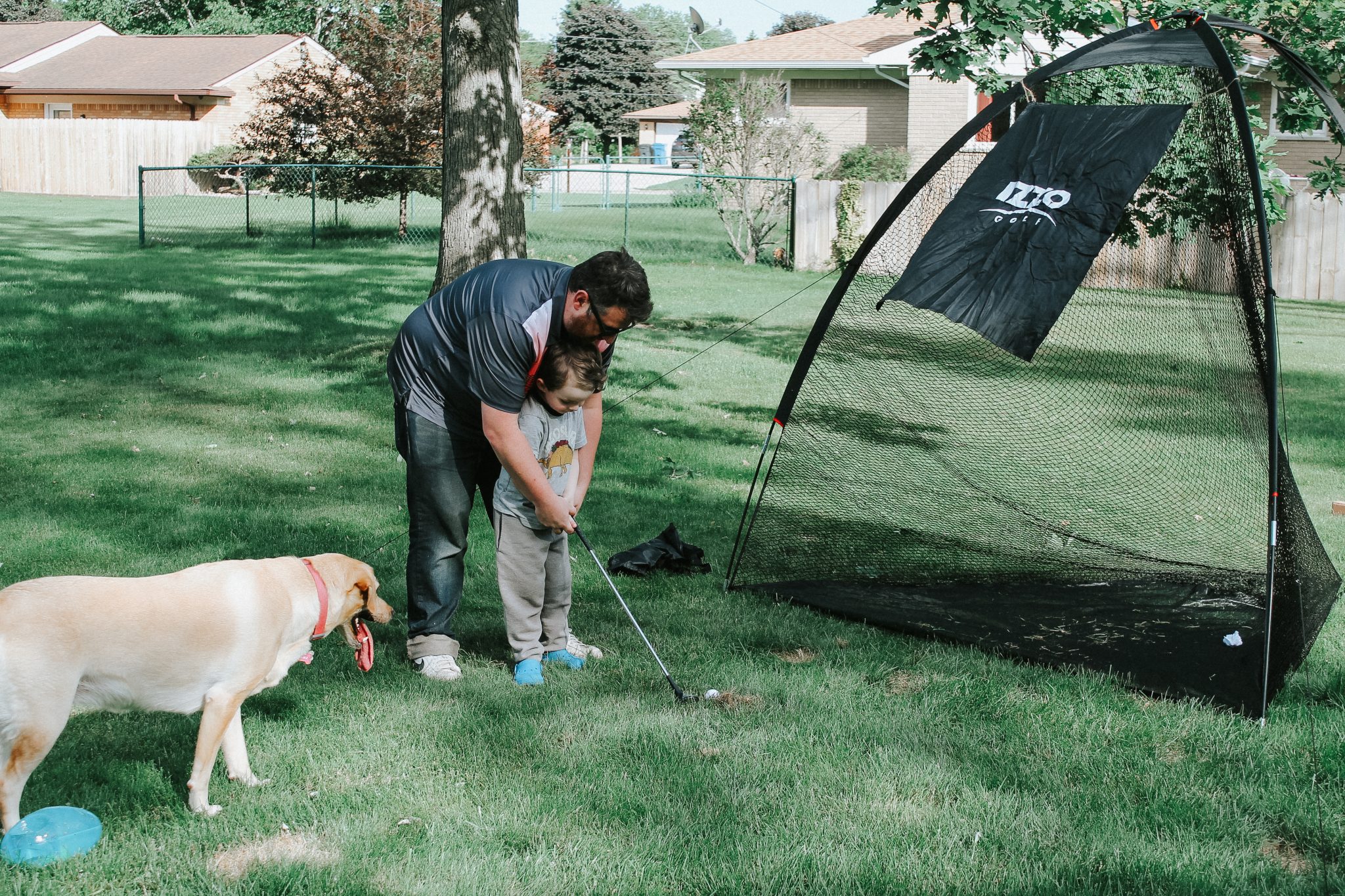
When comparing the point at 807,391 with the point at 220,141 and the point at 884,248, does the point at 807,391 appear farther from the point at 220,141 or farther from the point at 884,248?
the point at 220,141

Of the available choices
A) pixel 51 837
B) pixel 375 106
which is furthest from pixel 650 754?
pixel 375 106

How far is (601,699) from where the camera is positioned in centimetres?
392

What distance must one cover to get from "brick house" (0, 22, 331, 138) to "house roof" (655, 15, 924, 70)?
48.7ft

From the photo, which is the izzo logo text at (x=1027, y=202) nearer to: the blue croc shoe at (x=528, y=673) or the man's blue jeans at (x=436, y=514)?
the man's blue jeans at (x=436, y=514)

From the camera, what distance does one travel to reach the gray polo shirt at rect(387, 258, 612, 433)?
11.9 feet

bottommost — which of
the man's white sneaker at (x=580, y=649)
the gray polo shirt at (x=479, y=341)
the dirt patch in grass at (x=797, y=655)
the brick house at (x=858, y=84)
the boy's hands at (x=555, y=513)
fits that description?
the dirt patch in grass at (x=797, y=655)

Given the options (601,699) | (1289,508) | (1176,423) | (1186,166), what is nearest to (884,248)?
(1186,166)

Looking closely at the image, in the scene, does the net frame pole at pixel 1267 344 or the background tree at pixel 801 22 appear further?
the background tree at pixel 801 22

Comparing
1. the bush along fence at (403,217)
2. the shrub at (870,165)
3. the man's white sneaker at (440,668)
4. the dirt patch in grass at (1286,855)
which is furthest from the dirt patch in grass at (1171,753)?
the shrub at (870,165)

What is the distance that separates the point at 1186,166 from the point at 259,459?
17.0 feet

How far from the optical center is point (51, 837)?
9.17 ft

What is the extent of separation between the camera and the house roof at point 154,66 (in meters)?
36.8

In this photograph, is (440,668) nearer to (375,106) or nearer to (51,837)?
(51,837)

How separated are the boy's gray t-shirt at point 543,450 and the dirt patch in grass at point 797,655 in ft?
3.48
